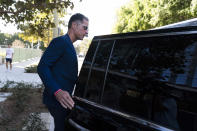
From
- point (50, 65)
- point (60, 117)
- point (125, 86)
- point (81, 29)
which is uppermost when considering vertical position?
point (81, 29)

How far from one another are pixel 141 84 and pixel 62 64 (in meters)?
0.95

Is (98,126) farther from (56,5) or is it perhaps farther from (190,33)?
(56,5)

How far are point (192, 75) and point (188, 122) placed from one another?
0.79 ft

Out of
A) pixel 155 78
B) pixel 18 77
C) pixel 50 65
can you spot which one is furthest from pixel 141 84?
pixel 18 77

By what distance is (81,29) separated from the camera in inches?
97.0

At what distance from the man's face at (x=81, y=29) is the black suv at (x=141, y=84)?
1.04 feet

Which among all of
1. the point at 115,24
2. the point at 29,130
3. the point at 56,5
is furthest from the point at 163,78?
the point at 115,24

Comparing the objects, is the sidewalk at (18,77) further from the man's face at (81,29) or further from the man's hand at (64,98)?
the man's hand at (64,98)

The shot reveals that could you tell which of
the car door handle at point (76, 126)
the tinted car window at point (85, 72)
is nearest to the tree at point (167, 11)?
the tinted car window at point (85, 72)

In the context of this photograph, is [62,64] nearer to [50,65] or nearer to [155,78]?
[50,65]

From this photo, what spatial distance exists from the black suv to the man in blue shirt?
193 millimetres

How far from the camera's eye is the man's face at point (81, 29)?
8.03ft

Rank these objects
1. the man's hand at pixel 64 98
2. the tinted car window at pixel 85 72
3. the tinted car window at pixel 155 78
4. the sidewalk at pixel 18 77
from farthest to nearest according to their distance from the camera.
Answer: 1. the sidewalk at pixel 18 77
2. the tinted car window at pixel 85 72
3. the man's hand at pixel 64 98
4. the tinted car window at pixel 155 78

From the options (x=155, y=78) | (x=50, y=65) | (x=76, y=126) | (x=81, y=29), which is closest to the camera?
(x=155, y=78)
